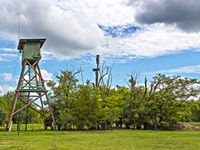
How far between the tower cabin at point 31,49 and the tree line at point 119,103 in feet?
16.5

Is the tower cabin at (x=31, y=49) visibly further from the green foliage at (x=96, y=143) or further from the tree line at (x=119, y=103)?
the green foliage at (x=96, y=143)

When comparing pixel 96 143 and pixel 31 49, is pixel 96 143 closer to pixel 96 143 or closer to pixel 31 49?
pixel 96 143

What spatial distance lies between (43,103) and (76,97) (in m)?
4.43

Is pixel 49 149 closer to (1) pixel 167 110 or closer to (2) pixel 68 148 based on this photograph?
(2) pixel 68 148

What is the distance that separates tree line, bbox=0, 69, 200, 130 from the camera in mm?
30484

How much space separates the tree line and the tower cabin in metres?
5.03

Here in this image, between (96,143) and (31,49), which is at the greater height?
(31,49)

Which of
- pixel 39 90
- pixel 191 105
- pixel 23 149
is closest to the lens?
pixel 23 149

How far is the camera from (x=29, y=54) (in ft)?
96.5

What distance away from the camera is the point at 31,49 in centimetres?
2961

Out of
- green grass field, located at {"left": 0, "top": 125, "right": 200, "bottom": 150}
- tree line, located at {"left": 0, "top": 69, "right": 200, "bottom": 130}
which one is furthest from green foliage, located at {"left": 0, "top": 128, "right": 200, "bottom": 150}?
tree line, located at {"left": 0, "top": 69, "right": 200, "bottom": 130}

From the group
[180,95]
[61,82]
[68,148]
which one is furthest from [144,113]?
[68,148]

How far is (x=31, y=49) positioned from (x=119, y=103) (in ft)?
44.8

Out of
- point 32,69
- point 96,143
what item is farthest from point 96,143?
point 32,69
